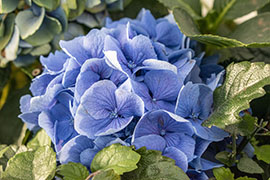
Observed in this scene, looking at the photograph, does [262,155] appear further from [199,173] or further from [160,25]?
[160,25]

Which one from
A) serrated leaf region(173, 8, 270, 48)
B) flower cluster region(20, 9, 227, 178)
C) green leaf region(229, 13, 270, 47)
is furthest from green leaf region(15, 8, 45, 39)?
green leaf region(229, 13, 270, 47)

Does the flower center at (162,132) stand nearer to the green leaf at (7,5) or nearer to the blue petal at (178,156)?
the blue petal at (178,156)

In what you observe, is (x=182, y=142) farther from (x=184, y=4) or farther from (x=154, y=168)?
(x=184, y=4)

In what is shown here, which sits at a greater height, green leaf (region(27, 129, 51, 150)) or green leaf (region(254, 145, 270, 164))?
green leaf (region(254, 145, 270, 164))

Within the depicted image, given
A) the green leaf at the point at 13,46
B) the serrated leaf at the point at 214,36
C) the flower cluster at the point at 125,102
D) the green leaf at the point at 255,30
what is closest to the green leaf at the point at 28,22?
the green leaf at the point at 13,46

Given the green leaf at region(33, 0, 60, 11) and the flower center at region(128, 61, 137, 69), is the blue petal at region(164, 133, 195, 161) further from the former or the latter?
the green leaf at region(33, 0, 60, 11)
